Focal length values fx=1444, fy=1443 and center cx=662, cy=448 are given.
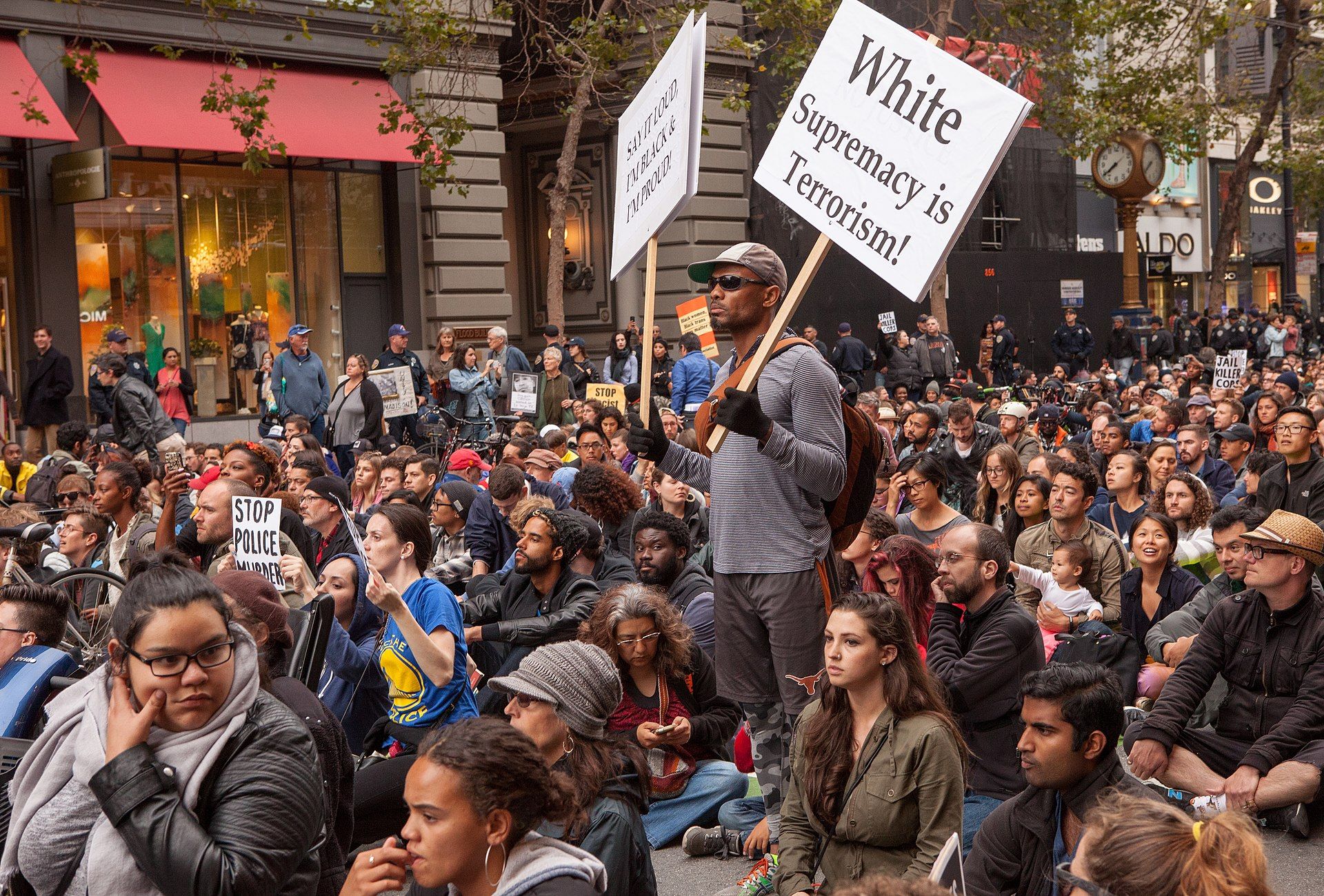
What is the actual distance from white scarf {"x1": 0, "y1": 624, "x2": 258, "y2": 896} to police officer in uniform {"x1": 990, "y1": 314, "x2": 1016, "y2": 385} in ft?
88.3

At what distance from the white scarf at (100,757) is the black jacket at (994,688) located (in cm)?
341

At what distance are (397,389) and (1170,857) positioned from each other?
45.4 feet

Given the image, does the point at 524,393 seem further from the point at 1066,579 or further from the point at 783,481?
the point at 783,481

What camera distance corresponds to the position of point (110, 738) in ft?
9.74

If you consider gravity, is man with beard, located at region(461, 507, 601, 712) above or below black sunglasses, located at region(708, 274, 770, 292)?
below

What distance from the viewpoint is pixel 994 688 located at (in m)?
5.90

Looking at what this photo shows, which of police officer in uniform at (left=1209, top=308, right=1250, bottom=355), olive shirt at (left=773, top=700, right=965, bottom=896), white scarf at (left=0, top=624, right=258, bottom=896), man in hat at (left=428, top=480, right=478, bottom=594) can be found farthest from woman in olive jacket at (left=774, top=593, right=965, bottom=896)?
police officer in uniform at (left=1209, top=308, right=1250, bottom=355)

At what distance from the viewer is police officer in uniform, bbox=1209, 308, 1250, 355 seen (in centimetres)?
3450

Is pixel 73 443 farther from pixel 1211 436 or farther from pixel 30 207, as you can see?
pixel 1211 436

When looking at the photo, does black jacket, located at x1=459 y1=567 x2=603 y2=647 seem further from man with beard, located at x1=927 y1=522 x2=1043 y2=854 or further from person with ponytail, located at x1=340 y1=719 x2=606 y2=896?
person with ponytail, located at x1=340 y1=719 x2=606 y2=896

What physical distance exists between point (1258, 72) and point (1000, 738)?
49343 mm

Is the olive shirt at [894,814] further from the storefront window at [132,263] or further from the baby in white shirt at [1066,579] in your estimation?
the storefront window at [132,263]

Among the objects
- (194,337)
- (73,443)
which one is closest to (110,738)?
(73,443)


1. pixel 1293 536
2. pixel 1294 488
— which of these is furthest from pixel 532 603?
pixel 1294 488
